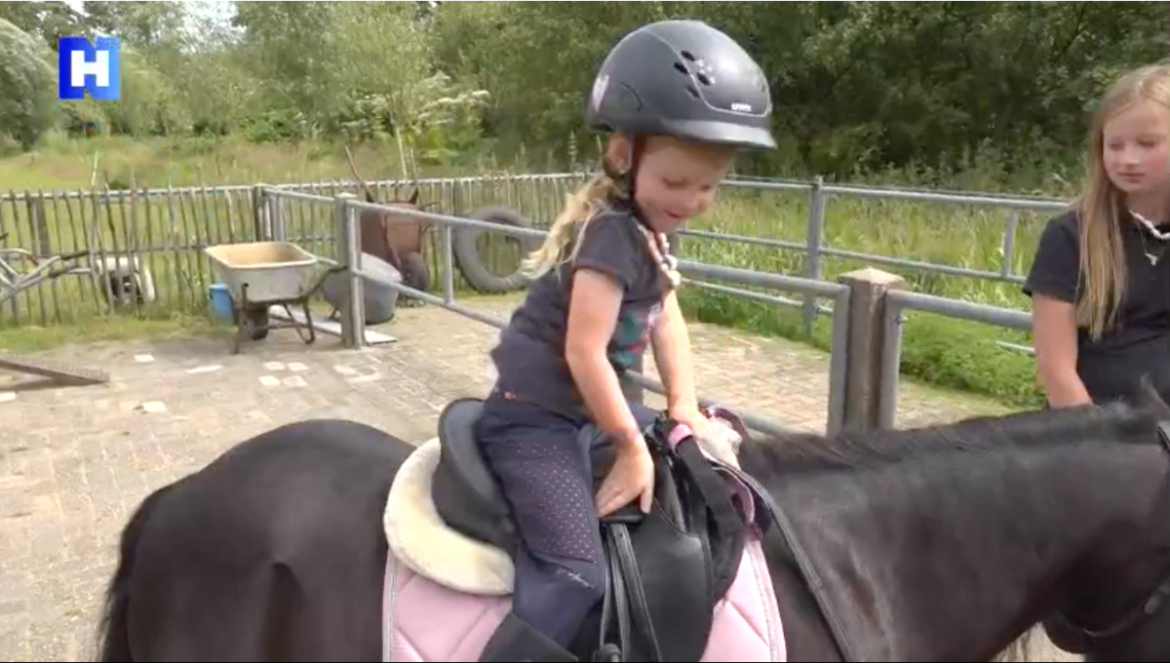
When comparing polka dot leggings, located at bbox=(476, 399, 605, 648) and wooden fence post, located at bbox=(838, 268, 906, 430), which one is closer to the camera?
polka dot leggings, located at bbox=(476, 399, 605, 648)

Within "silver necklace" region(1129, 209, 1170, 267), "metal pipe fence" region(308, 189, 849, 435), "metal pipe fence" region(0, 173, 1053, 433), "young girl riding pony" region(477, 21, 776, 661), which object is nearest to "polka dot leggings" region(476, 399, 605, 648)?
"young girl riding pony" region(477, 21, 776, 661)

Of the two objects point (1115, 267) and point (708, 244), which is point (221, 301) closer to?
point (708, 244)

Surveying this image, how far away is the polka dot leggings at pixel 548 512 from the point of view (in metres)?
1.83

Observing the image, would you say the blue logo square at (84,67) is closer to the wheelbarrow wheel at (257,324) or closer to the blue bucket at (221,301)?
the blue bucket at (221,301)

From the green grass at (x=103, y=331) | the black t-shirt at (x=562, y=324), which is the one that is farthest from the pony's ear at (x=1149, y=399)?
the green grass at (x=103, y=331)

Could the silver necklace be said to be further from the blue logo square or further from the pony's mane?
the blue logo square

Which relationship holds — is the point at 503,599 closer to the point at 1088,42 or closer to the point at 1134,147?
the point at 1134,147

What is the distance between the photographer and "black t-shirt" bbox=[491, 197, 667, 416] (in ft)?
6.29

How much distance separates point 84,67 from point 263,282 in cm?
679

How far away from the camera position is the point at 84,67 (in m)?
13.3

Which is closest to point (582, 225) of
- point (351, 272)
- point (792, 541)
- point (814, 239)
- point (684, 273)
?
point (792, 541)

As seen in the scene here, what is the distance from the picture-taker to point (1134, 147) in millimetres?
2279

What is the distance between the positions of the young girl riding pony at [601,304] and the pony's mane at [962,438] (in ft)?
0.72

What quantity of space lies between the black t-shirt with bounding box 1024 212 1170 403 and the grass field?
16.1 feet
